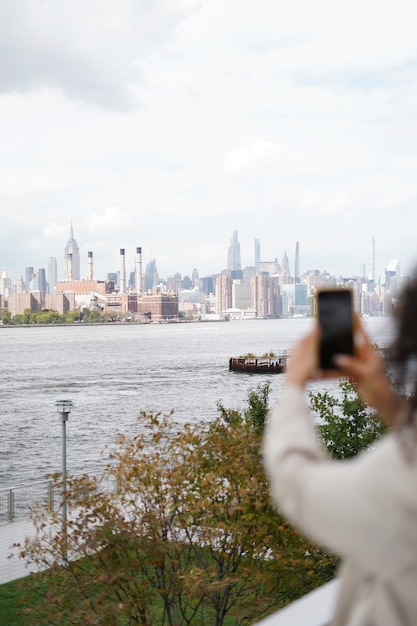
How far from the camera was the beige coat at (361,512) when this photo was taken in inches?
36.8

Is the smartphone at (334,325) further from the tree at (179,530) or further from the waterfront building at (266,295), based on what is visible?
the waterfront building at (266,295)

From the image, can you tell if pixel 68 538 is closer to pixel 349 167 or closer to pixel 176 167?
pixel 349 167

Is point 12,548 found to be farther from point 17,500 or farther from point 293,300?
point 293,300

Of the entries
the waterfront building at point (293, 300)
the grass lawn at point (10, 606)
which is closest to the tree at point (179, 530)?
the grass lawn at point (10, 606)

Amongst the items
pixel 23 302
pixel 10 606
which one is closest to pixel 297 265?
pixel 23 302

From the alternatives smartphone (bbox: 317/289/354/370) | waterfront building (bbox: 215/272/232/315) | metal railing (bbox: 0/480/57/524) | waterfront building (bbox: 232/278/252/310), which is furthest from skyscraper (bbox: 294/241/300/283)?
smartphone (bbox: 317/289/354/370)

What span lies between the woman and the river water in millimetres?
12146

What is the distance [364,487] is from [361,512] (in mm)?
28

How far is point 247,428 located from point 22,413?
1546 inches

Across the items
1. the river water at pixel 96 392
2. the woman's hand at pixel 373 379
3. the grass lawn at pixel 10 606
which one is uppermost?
the woman's hand at pixel 373 379

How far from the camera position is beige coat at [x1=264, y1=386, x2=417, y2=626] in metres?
0.94

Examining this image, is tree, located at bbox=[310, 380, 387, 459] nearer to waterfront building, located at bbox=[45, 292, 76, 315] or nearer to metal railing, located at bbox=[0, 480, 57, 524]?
metal railing, located at bbox=[0, 480, 57, 524]

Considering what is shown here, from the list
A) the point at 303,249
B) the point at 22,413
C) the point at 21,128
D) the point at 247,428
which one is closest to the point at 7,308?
the point at 21,128

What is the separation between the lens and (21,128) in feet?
495
